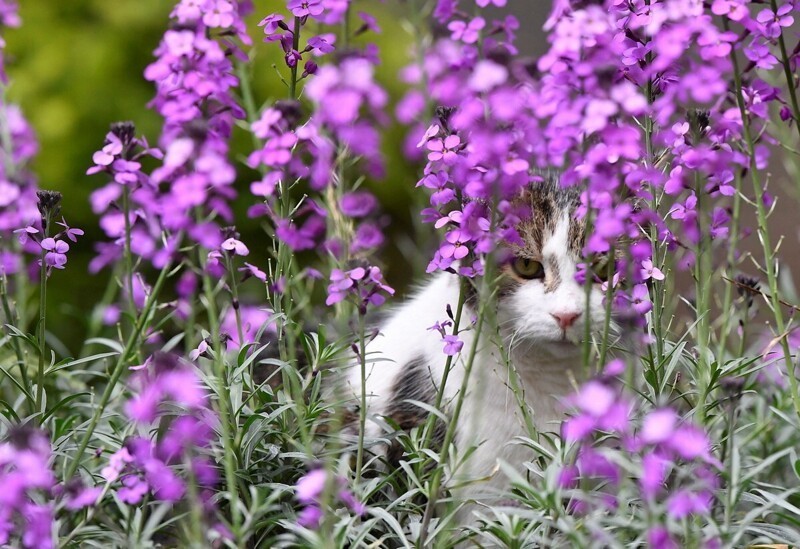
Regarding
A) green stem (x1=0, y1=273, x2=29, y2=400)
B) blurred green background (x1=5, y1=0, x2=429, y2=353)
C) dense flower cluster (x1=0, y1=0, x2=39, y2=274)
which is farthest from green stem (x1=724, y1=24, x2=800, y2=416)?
blurred green background (x1=5, y1=0, x2=429, y2=353)

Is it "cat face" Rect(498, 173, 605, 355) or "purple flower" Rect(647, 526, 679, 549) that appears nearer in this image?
"purple flower" Rect(647, 526, 679, 549)

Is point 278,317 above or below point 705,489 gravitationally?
above

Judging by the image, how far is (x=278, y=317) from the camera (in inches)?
89.7

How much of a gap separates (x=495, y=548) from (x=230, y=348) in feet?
2.57

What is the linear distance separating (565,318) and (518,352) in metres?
0.28

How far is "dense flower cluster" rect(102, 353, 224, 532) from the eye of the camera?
1.51m

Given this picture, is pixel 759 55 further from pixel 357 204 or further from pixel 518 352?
pixel 518 352

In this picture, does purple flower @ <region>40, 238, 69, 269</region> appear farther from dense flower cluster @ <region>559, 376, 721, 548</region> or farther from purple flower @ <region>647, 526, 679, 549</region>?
purple flower @ <region>647, 526, 679, 549</region>

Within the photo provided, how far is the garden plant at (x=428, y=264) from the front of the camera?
4.89 feet

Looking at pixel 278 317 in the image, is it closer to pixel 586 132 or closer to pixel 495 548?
pixel 495 548

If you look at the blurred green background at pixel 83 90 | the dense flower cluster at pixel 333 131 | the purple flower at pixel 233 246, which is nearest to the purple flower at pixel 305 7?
the dense flower cluster at pixel 333 131

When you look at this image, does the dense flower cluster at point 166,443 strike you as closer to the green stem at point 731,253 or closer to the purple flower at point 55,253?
the purple flower at point 55,253

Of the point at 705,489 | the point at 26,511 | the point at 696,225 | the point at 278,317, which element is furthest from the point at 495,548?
the point at 26,511

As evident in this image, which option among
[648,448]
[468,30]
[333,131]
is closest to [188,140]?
[333,131]
